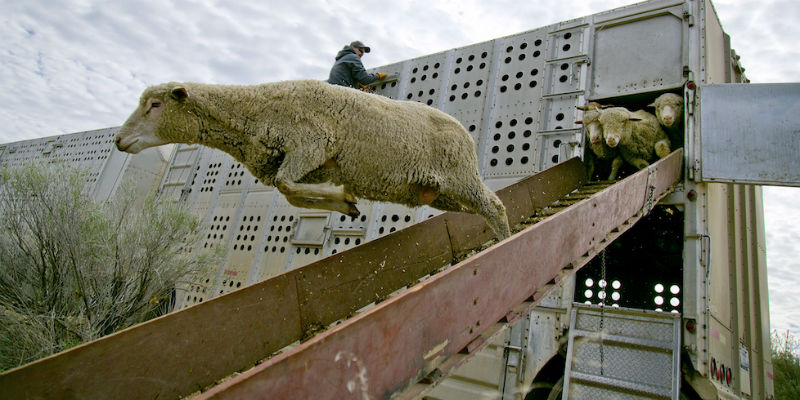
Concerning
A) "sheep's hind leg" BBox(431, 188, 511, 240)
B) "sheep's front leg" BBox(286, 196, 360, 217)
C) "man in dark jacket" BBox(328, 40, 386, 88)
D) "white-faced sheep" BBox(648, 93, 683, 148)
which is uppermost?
"man in dark jacket" BBox(328, 40, 386, 88)

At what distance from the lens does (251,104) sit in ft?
10.4

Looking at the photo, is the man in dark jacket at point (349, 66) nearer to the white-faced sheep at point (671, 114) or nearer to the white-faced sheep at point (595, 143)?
the white-faced sheep at point (595, 143)

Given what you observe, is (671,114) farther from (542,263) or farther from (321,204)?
(321,204)

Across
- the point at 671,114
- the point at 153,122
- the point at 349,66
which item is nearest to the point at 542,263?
the point at 153,122

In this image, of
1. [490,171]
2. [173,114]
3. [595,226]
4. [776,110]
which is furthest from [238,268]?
[776,110]

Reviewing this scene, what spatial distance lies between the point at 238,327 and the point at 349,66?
447cm

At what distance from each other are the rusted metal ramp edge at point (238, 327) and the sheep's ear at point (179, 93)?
1402 millimetres

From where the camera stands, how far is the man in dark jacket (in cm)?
632

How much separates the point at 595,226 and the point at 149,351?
321 cm

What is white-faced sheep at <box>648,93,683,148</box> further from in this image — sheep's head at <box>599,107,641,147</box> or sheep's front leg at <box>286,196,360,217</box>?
sheep's front leg at <box>286,196,360,217</box>

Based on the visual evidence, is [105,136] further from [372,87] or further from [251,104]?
[251,104]

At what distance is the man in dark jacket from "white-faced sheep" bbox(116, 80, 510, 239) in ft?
9.89

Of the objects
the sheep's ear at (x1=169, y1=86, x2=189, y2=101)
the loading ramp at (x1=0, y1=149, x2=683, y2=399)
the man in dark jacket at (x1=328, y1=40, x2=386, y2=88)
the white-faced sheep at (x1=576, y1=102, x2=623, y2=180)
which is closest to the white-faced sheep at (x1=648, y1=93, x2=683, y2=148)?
the white-faced sheep at (x1=576, y1=102, x2=623, y2=180)

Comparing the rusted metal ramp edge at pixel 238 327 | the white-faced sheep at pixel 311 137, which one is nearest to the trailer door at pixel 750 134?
the rusted metal ramp edge at pixel 238 327
